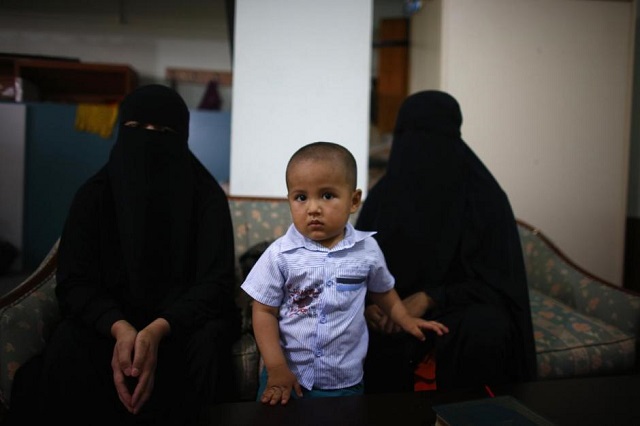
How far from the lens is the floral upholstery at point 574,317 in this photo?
4.34 feet

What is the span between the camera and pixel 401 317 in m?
1.03

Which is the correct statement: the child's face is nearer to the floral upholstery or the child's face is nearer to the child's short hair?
the child's short hair

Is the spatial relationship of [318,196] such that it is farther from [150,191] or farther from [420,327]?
[150,191]

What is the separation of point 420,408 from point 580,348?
874 mm

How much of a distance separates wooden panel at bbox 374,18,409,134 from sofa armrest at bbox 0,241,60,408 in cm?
218

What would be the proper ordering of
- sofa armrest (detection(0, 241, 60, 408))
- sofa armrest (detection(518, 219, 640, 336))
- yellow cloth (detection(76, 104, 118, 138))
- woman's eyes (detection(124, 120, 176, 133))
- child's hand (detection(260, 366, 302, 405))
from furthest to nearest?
yellow cloth (detection(76, 104, 118, 138))
sofa armrest (detection(518, 219, 640, 336))
woman's eyes (detection(124, 120, 176, 133))
sofa armrest (detection(0, 241, 60, 408))
child's hand (detection(260, 366, 302, 405))

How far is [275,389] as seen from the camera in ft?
2.60

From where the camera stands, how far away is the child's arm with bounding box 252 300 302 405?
0.79 meters

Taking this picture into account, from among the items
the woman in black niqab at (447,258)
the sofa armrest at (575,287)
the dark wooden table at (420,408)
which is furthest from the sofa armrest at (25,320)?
the sofa armrest at (575,287)

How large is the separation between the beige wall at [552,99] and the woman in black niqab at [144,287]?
5.11 ft

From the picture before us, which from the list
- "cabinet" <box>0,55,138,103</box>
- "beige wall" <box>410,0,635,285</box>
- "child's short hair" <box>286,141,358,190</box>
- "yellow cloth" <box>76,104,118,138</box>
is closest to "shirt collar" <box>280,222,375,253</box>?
"child's short hair" <box>286,141,358,190</box>

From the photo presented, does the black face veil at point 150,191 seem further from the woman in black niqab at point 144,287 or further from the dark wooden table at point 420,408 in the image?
the dark wooden table at point 420,408

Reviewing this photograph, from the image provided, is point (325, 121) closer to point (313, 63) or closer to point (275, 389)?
point (313, 63)

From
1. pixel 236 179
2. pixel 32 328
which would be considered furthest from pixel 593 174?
pixel 32 328
